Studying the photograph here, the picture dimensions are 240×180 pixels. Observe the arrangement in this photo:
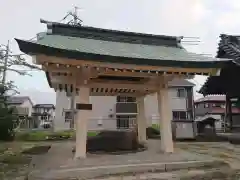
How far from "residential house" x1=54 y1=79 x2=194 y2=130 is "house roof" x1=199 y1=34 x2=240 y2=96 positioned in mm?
10450

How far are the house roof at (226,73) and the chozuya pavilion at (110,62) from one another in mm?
4955

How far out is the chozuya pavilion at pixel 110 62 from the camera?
6930 mm

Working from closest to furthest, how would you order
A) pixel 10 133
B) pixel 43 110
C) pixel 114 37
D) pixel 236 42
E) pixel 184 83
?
pixel 114 37 < pixel 236 42 < pixel 10 133 < pixel 184 83 < pixel 43 110

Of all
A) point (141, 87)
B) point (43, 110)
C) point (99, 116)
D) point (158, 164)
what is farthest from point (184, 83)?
point (43, 110)

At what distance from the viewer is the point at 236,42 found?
14.6 metres

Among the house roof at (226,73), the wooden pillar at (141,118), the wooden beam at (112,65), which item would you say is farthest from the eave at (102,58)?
the house roof at (226,73)

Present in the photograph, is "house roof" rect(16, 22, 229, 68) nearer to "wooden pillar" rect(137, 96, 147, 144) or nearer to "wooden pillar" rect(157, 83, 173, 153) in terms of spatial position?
"wooden pillar" rect(157, 83, 173, 153)

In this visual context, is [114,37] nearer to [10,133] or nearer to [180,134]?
[180,134]

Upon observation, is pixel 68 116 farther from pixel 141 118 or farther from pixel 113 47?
pixel 113 47

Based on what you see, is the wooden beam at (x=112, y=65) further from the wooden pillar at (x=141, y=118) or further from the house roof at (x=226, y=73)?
the house roof at (x=226, y=73)

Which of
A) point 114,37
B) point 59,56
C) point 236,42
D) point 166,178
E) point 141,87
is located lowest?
point 166,178

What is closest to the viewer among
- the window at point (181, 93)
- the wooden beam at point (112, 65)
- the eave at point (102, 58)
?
the eave at point (102, 58)

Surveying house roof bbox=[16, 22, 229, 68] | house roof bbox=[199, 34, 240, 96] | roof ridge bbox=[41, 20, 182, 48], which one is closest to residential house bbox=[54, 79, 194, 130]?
house roof bbox=[199, 34, 240, 96]

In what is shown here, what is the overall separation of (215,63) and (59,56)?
4.98 metres
